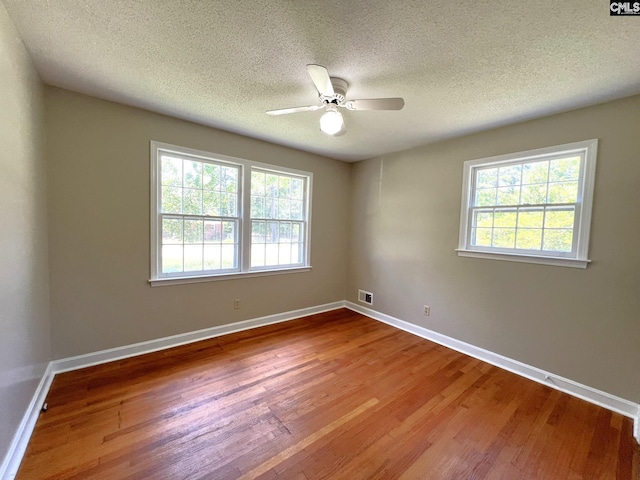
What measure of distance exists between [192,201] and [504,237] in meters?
3.44

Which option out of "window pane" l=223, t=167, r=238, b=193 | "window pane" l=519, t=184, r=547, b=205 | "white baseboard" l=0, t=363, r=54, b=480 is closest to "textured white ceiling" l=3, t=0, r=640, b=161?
"window pane" l=519, t=184, r=547, b=205

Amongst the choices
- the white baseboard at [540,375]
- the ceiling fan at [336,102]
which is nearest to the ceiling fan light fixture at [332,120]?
the ceiling fan at [336,102]

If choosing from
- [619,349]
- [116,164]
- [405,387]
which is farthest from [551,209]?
[116,164]

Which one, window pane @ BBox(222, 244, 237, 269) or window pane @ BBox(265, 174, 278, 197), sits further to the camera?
window pane @ BBox(265, 174, 278, 197)

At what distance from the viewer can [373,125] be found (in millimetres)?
2770

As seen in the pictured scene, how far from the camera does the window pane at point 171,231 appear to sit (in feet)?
9.25

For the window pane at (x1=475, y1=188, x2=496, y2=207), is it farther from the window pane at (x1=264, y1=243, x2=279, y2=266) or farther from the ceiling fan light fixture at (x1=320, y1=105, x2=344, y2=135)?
the window pane at (x1=264, y1=243, x2=279, y2=266)

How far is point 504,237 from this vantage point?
9.07ft

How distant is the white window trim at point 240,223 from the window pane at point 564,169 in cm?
277

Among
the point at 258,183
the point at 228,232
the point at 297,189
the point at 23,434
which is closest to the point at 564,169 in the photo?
the point at 297,189

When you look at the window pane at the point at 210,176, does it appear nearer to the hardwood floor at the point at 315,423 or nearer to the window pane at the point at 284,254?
the window pane at the point at 284,254

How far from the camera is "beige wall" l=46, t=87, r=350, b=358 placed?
227 cm

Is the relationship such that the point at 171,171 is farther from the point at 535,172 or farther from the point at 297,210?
the point at 535,172

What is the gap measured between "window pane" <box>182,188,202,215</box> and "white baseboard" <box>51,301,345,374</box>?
1386 millimetres
